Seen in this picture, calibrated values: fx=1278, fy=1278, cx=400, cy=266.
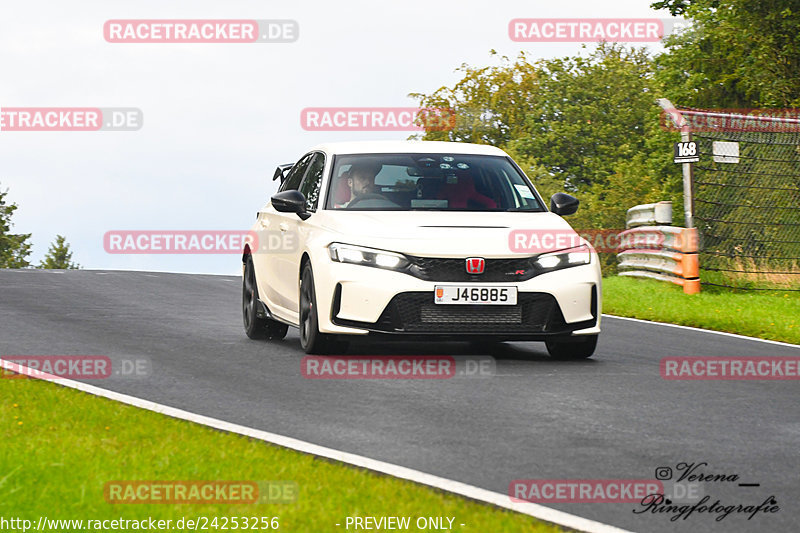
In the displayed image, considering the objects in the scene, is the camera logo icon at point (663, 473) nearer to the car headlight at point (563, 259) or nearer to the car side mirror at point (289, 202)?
the car headlight at point (563, 259)

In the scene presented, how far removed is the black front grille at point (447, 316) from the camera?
32.8 ft

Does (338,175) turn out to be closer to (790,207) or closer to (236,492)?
(236,492)

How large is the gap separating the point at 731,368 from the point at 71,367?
17.9ft

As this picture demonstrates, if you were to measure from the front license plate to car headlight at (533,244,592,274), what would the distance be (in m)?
0.32

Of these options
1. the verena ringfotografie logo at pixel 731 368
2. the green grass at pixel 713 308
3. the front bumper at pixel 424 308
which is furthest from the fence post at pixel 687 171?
the front bumper at pixel 424 308

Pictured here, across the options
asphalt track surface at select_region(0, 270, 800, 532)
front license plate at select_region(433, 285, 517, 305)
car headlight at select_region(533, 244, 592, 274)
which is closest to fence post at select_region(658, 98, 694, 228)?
asphalt track surface at select_region(0, 270, 800, 532)

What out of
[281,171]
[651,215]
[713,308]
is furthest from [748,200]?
[281,171]

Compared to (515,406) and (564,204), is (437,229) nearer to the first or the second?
(564,204)

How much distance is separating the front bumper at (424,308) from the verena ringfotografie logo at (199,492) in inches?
168

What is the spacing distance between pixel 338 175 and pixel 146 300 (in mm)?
7029

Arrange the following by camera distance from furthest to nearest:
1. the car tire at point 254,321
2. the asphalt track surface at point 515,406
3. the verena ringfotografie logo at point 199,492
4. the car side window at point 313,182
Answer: the car tire at point 254,321
the car side window at point 313,182
the asphalt track surface at point 515,406
the verena ringfotografie logo at point 199,492

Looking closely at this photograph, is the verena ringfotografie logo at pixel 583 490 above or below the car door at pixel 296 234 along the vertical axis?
below

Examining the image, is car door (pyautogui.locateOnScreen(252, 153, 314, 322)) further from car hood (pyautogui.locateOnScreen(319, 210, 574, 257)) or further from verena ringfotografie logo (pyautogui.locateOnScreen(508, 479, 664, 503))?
verena ringfotografie logo (pyautogui.locateOnScreen(508, 479, 664, 503))

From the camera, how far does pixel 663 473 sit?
247 inches
